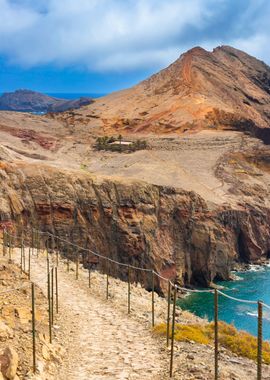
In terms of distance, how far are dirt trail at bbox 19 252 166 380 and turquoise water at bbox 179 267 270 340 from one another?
1387 centimetres

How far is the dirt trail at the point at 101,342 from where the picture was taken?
13.9 meters

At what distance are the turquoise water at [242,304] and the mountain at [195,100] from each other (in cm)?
4440

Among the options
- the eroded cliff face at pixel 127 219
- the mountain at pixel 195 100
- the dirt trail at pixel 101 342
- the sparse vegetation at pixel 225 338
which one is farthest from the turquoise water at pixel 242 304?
the mountain at pixel 195 100

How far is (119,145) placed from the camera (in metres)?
82.0

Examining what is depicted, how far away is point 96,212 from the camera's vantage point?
48656 millimetres

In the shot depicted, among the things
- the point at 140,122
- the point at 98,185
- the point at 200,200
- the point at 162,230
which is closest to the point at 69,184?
the point at 98,185

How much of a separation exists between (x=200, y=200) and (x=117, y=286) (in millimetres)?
32800

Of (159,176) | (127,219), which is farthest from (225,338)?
(159,176)

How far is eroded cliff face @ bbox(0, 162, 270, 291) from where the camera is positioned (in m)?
45.3

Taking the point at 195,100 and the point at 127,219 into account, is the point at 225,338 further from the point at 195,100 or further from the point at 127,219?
the point at 195,100

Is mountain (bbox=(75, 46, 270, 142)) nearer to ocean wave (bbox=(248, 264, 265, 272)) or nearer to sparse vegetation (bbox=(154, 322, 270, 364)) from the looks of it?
ocean wave (bbox=(248, 264, 265, 272))

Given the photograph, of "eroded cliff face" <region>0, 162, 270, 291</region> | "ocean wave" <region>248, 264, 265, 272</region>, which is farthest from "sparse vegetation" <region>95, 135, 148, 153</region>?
"ocean wave" <region>248, 264, 265, 272</region>

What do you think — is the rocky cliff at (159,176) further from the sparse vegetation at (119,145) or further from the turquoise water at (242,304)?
the turquoise water at (242,304)

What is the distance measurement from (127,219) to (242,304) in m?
14.0
